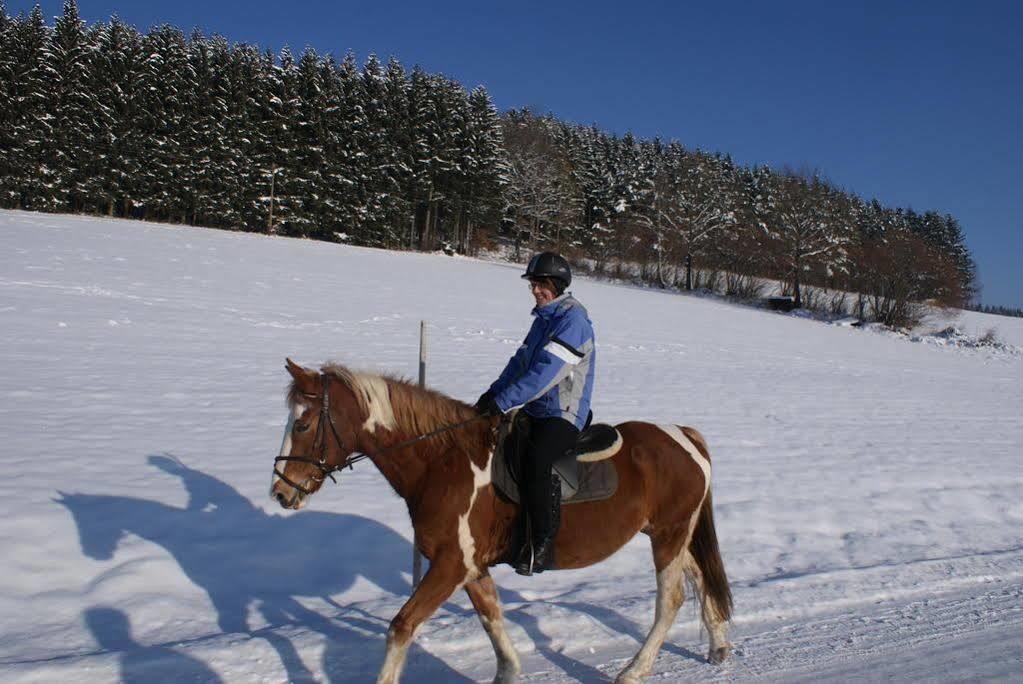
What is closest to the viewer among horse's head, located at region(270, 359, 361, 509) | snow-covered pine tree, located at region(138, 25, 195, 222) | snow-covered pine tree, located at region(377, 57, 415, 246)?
horse's head, located at region(270, 359, 361, 509)

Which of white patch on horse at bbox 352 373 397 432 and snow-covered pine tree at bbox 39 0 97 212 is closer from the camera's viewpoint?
white patch on horse at bbox 352 373 397 432

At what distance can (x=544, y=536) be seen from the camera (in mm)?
3828

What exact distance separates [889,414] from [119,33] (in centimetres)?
4925

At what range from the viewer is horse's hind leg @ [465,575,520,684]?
387 cm

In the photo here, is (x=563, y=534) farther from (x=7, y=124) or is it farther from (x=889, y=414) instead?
(x=7, y=124)

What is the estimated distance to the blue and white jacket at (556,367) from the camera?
3.78 meters

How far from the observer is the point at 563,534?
398 centimetres

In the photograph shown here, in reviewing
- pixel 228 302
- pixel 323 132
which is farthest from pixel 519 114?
pixel 228 302

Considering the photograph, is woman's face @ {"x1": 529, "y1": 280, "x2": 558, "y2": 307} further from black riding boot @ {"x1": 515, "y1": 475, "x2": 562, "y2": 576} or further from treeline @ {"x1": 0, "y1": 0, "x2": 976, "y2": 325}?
treeline @ {"x1": 0, "y1": 0, "x2": 976, "y2": 325}

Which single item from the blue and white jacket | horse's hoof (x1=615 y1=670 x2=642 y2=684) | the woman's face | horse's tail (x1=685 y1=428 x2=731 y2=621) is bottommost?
horse's hoof (x1=615 y1=670 x2=642 y2=684)

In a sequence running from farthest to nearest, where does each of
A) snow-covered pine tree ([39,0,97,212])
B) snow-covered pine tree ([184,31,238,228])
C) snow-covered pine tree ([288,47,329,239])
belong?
snow-covered pine tree ([288,47,329,239]) < snow-covered pine tree ([184,31,238,228]) < snow-covered pine tree ([39,0,97,212])

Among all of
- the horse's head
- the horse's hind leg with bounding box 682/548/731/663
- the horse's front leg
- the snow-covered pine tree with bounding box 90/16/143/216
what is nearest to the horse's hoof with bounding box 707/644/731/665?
the horse's hind leg with bounding box 682/548/731/663

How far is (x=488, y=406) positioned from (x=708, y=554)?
2.08 meters

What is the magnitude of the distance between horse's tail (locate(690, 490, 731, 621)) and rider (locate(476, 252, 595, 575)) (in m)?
1.38
